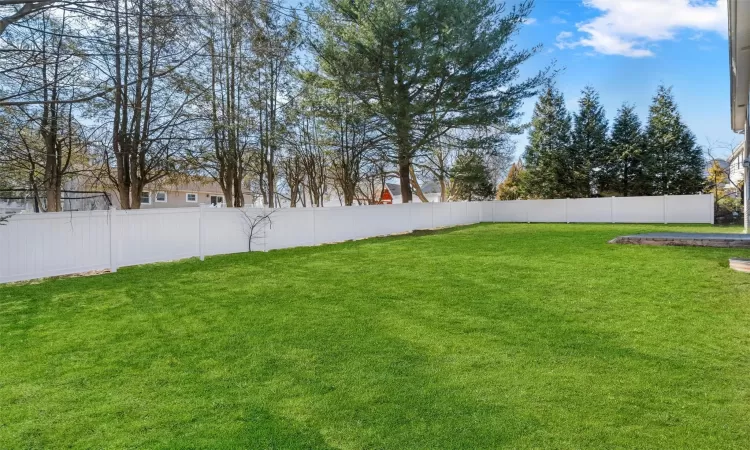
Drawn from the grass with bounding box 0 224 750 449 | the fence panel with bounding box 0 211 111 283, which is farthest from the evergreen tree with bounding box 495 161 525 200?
the fence panel with bounding box 0 211 111 283

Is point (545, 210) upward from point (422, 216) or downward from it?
upward

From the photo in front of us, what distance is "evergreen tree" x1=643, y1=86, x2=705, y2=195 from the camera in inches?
677

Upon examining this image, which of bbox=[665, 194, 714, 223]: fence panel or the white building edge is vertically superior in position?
the white building edge

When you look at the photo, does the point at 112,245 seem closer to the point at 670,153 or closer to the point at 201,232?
the point at 201,232

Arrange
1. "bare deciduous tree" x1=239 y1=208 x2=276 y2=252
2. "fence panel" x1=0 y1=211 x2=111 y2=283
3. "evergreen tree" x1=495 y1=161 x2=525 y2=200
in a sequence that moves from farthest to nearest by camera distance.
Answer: "evergreen tree" x1=495 y1=161 x2=525 y2=200, "bare deciduous tree" x1=239 y1=208 x2=276 y2=252, "fence panel" x1=0 y1=211 x2=111 y2=283

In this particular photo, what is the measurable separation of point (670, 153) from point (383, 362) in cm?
1965

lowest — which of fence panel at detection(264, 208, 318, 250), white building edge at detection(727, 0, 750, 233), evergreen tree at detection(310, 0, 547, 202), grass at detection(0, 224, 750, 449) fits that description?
grass at detection(0, 224, 750, 449)

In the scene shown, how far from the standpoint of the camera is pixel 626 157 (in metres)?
18.2

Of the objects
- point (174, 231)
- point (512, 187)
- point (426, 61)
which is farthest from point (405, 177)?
point (512, 187)

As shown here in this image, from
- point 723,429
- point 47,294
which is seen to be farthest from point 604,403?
point 47,294

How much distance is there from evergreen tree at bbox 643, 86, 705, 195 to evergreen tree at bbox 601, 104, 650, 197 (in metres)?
0.33

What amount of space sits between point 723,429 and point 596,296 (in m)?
2.66

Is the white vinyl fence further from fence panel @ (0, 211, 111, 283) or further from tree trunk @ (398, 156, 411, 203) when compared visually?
tree trunk @ (398, 156, 411, 203)

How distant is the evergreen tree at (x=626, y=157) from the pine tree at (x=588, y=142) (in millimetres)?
384
